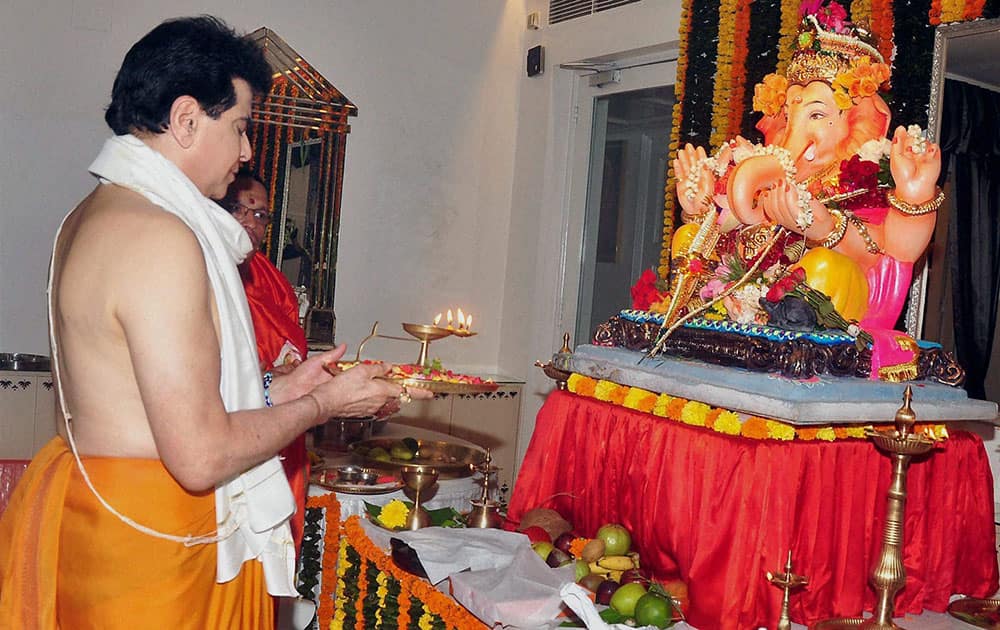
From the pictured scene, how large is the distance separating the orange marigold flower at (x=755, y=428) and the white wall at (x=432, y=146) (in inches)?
127

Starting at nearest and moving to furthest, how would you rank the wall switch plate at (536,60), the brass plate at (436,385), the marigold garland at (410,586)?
1. the brass plate at (436,385)
2. the marigold garland at (410,586)
3. the wall switch plate at (536,60)

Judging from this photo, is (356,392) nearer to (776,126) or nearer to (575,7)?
(776,126)

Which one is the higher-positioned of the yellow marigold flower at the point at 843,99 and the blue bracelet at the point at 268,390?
the yellow marigold flower at the point at 843,99

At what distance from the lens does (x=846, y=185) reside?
3.05 meters

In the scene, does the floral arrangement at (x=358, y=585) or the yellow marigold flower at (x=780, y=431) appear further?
the floral arrangement at (x=358, y=585)

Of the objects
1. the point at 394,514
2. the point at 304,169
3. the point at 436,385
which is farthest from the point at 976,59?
the point at 304,169

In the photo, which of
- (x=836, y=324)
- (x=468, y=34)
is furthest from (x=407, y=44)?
(x=836, y=324)

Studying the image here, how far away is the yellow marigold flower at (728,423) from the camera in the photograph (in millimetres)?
2756

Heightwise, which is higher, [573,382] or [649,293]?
[649,293]

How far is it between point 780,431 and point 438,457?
182 cm

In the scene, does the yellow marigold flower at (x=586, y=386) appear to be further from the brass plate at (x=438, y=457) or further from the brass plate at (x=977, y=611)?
the brass plate at (x=977, y=611)

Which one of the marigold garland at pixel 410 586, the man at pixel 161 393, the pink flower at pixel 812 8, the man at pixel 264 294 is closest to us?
the man at pixel 161 393

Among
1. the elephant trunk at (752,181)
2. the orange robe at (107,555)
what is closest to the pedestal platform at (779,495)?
the elephant trunk at (752,181)

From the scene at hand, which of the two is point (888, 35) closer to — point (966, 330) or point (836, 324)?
point (966, 330)
